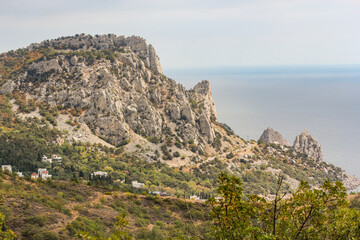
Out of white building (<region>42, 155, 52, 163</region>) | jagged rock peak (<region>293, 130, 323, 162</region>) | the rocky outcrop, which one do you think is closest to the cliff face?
the rocky outcrop

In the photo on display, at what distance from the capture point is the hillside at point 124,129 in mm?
58616

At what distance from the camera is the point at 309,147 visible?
9200 cm

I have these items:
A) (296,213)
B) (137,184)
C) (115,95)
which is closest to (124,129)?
(115,95)

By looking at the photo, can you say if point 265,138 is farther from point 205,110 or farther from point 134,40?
point 134,40

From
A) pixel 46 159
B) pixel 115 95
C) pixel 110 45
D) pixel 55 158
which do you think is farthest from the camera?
pixel 110 45

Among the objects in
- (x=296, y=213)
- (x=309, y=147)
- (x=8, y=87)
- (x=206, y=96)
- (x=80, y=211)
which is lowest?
(x=309, y=147)

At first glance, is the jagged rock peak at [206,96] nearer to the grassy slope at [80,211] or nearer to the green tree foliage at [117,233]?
the grassy slope at [80,211]

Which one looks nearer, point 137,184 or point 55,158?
point 137,184

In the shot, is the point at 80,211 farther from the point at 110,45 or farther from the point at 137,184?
the point at 110,45

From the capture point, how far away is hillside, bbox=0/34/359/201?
58616 mm

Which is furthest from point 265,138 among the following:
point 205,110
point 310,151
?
point 205,110

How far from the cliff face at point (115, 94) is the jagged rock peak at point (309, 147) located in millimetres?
30591

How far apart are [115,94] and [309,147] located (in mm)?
61118

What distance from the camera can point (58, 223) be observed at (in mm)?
21781
